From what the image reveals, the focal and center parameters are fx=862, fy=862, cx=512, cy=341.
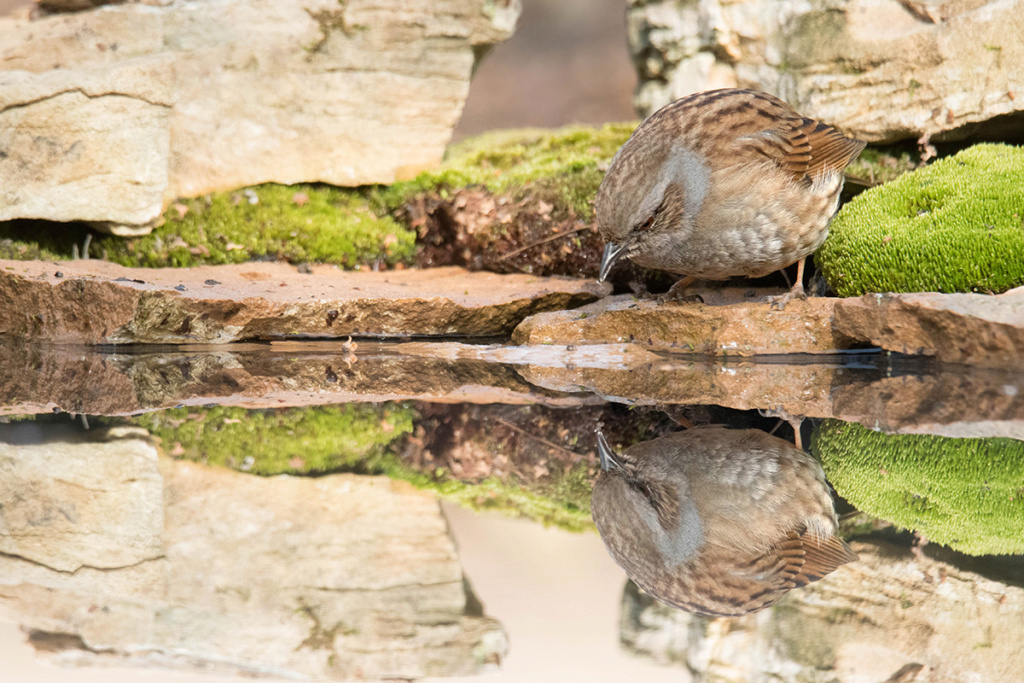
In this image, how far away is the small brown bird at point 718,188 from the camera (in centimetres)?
479

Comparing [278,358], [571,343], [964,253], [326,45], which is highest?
[326,45]

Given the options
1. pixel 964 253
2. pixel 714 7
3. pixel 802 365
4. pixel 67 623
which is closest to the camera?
pixel 67 623

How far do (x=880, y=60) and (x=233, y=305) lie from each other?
515 centimetres

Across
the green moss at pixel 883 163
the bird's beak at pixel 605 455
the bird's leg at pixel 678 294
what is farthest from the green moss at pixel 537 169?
the bird's beak at pixel 605 455

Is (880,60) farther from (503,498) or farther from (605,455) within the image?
(503,498)

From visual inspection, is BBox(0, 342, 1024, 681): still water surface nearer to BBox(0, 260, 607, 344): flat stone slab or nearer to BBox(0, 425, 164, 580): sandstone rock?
BBox(0, 425, 164, 580): sandstone rock

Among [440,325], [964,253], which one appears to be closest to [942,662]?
[964,253]

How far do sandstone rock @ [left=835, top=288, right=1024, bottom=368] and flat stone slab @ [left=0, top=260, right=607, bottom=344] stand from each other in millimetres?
2186

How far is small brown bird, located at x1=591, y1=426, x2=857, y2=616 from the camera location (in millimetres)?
2049

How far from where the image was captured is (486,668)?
1.64 meters

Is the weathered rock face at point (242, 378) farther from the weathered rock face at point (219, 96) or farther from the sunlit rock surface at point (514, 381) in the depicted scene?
the weathered rock face at point (219, 96)

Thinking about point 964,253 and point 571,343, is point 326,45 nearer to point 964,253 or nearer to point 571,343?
point 571,343

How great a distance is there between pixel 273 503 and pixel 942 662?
5.82ft

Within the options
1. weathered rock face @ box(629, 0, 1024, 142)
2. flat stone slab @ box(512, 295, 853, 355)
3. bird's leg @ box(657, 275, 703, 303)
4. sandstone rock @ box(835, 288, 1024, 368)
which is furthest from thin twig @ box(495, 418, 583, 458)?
weathered rock face @ box(629, 0, 1024, 142)
